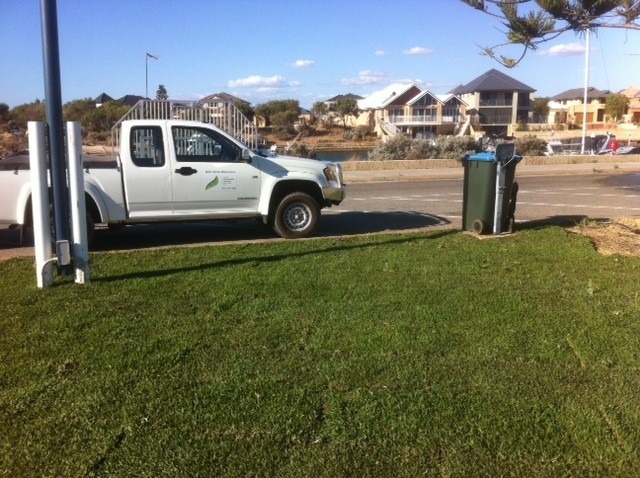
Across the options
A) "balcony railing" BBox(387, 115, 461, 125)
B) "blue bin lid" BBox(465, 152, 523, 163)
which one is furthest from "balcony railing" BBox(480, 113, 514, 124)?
"blue bin lid" BBox(465, 152, 523, 163)

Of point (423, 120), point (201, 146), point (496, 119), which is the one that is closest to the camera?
point (201, 146)

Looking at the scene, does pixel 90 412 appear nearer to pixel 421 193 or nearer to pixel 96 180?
pixel 96 180

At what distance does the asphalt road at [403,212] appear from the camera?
1066 cm

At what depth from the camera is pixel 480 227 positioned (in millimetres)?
10320

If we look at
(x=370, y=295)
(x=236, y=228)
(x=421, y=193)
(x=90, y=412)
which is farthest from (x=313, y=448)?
(x=421, y=193)

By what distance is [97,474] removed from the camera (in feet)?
11.4

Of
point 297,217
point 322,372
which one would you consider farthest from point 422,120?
point 322,372

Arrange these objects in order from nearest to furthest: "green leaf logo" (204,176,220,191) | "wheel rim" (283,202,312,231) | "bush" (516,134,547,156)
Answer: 1. "green leaf logo" (204,176,220,191)
2. "wheel rim" (283,202,312,231)
3. "bush" (516,134,547,156)

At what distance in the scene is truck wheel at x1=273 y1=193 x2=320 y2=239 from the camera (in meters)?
10.4

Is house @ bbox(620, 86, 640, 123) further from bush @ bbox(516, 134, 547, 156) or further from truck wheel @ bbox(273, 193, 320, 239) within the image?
truck wheel @ bbox(273, 193, 320, 239)

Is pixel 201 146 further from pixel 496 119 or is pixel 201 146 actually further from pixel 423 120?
pixel 496 119

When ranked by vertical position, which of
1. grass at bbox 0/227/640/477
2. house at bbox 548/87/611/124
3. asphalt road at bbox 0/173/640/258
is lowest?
grass at bbox 0/227/640/477

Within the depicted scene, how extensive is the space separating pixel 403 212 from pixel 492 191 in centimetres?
369

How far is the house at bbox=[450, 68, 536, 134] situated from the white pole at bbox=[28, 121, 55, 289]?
73.1 meters
